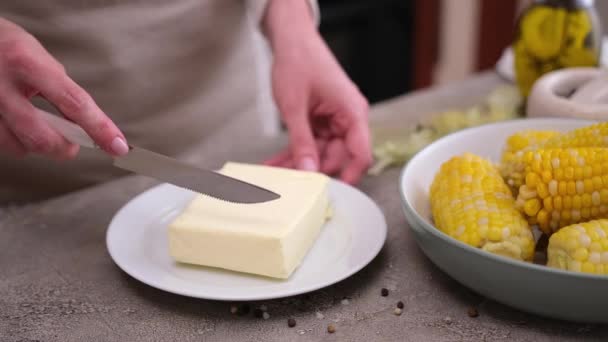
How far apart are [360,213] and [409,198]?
0.34 ft

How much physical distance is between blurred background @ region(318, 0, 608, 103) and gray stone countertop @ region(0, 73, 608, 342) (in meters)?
1.90

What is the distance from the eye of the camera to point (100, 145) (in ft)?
2.59

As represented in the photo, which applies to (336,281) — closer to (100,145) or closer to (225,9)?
(100,145)

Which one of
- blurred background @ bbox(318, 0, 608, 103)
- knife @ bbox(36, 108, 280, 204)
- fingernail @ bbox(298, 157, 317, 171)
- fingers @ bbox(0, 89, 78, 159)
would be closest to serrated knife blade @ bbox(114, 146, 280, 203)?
knife @ bbox(36, 108, 280, 204)

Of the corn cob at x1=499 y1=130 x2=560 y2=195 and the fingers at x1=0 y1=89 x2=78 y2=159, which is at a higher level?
the fingers at x1=0 y1=89 x2=78 y2=159

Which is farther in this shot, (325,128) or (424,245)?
(325,128)

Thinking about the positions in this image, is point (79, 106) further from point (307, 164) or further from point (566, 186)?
point (566, 186)

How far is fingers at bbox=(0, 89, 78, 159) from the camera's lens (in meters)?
0.80

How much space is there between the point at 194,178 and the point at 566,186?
1.46 ft

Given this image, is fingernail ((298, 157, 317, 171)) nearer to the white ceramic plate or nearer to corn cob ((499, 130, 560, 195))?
the white ceramic plate

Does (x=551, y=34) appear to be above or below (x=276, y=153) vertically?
above

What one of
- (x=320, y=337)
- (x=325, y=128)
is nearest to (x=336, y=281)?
(x=320, y=337)

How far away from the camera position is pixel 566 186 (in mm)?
685

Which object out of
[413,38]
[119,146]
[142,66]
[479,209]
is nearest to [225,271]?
[119,146]
